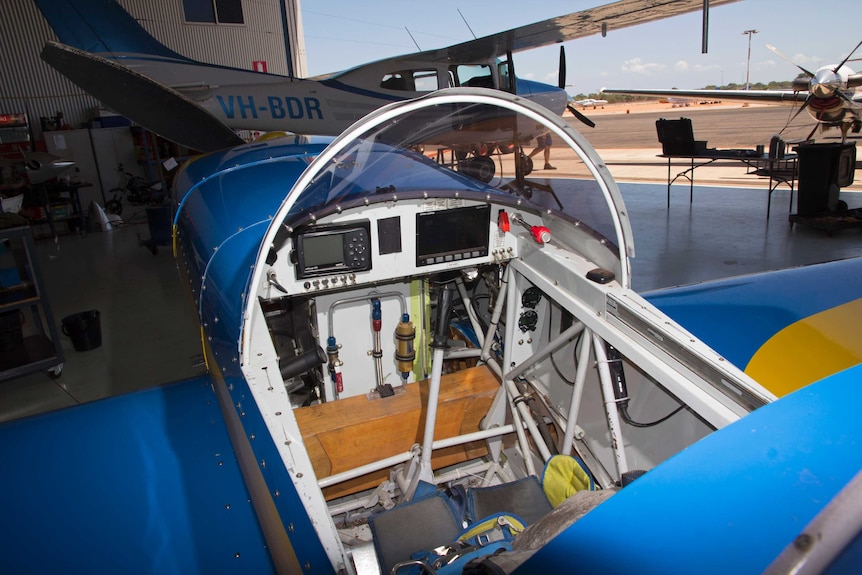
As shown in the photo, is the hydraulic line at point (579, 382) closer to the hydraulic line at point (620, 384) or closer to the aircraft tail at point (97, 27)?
the hydraulic line at point (620, 384)

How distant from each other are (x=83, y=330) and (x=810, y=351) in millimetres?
5096

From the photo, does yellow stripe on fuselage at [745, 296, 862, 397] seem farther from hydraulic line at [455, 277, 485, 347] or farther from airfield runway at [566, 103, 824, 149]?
airfield runway at [566, 103, 824, 149]

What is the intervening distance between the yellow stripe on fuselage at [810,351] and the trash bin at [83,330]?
16.0 ft

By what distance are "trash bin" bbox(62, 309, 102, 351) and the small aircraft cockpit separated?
2252 mm

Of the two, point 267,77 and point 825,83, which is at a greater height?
point 267,77

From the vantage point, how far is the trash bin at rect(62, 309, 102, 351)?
15.1 ft

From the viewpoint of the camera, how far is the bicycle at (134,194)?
1045 centimetres

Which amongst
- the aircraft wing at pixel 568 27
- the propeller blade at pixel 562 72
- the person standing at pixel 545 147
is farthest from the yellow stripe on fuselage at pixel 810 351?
the propeller blade at pixel 562 72

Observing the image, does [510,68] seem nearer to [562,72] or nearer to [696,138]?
[562,72]

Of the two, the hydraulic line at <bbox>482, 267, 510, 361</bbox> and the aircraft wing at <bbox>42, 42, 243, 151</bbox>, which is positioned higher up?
the aircraft wing at <bbox>42, 42, 243, 151</bbox>

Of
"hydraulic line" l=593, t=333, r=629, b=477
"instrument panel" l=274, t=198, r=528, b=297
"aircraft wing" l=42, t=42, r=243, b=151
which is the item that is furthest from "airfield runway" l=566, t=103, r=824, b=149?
"hydraulic line" l=593, t=333, r=629, b=477

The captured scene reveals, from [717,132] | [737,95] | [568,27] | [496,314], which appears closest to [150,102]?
[496,314]

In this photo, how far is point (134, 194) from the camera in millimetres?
10500

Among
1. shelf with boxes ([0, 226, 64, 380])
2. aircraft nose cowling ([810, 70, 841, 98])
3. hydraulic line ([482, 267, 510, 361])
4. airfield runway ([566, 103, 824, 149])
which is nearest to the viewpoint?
hydraulic line ([482, 267, 510, 361])
